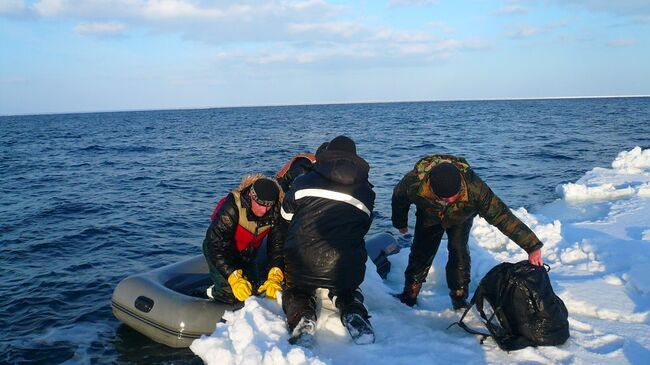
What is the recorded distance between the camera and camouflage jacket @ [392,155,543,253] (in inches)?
172

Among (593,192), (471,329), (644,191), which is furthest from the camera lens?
(593,192)

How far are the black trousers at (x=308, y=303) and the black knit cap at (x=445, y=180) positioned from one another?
121cm

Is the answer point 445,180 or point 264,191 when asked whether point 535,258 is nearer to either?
point 445,180

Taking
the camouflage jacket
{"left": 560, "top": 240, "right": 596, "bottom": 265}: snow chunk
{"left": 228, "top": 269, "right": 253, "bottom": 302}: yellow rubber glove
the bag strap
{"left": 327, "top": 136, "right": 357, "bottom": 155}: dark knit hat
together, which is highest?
{"left": 327, "top": 136, "right": 357, "bottom": 155}: dark knit hat

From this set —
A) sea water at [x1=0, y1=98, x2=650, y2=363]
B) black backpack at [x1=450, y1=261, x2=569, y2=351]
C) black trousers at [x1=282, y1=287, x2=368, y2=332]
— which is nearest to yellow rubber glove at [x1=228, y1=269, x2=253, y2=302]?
black trousers at [x1=282, y1=287, x2=368, y2=332]

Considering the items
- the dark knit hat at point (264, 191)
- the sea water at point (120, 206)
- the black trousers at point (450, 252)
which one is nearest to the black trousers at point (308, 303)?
the dark knit hat at point (264, 191)

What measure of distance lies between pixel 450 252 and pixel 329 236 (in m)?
1.60

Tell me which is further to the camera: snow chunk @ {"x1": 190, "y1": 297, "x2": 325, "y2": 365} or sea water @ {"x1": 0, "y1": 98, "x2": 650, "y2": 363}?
sea water @ {"x1": 0, "y1": 98, "x2": 650, "y2": 363}

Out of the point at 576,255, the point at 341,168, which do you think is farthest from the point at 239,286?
the point at 576,255

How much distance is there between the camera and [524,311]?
4043 mm

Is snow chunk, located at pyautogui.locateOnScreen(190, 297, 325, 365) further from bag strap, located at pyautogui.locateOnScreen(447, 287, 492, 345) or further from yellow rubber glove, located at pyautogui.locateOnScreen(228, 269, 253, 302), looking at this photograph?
bag strap, located at pyautogui.locateOnScreen(447, 287, 492, 345)

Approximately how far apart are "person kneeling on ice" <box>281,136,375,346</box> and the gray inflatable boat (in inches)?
59.3

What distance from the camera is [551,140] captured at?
91.1ft

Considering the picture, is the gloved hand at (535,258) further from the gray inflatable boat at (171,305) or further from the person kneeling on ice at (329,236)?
the gray inflatable boat at (171,305)
